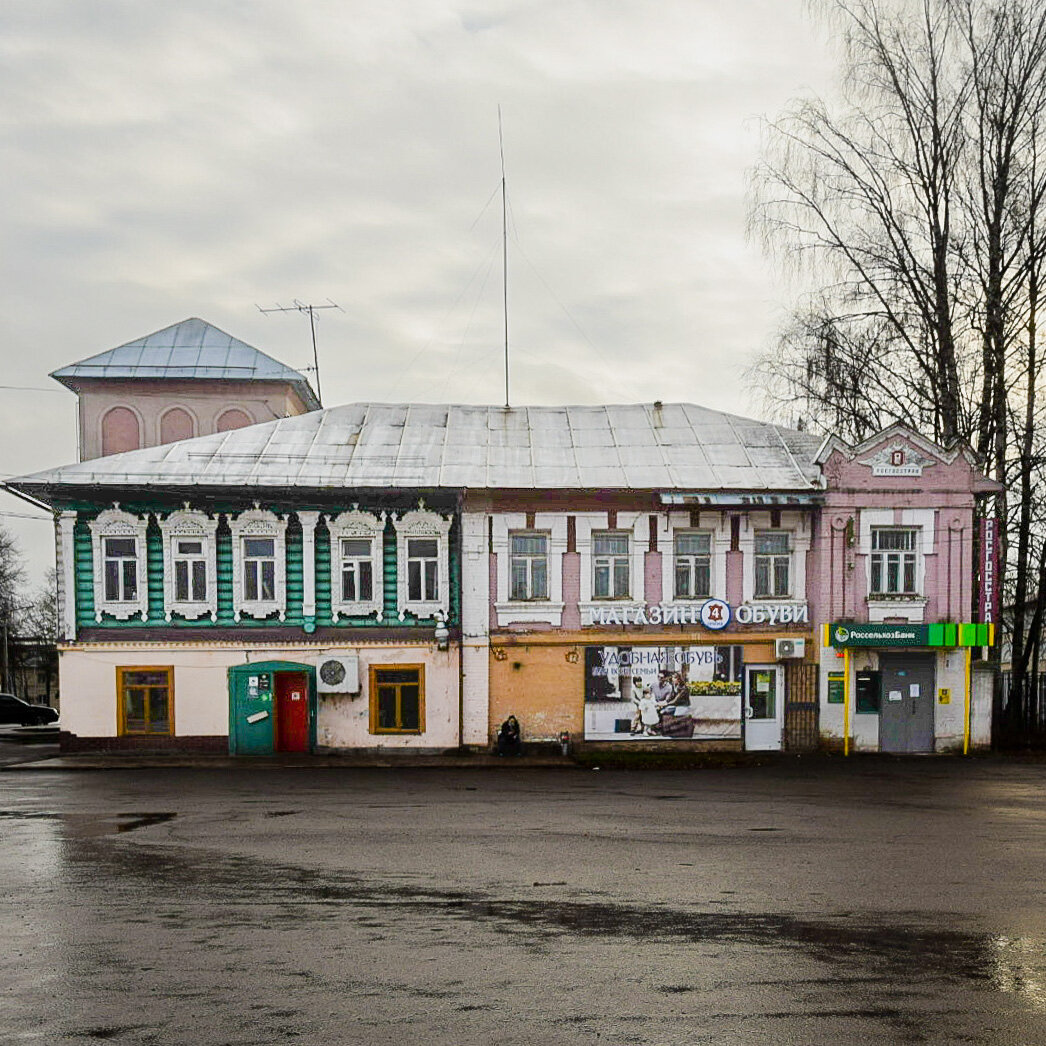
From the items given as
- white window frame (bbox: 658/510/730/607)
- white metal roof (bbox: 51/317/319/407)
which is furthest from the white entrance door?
white metal roof (bbox: 51/317/319/407)

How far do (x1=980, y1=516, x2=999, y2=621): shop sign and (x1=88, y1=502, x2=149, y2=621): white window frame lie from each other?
1825 centimetres

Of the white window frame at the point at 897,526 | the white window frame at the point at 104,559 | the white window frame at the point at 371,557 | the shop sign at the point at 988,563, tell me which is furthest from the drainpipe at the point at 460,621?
the shop sign at the point at 988,563

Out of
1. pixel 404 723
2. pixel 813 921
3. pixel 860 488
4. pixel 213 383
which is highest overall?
pixel 213 383

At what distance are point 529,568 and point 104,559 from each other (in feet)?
30.5

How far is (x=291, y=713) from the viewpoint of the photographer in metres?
24.5

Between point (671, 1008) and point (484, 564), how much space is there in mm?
17717

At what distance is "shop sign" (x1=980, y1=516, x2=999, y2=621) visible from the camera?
24109 mm

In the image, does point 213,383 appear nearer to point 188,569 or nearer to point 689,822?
point 188,569

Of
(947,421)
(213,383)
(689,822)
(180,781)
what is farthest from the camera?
(213,383)

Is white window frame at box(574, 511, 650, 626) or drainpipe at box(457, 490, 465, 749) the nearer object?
drainpipe at box(457, 490, 465, 749)

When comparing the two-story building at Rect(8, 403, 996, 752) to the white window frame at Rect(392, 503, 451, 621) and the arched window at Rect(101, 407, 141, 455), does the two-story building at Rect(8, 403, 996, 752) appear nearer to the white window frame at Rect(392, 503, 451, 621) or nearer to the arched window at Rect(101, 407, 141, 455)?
the white window frame at Rect(392, 503, 451, 621)

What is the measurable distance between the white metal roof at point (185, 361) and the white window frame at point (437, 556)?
16525mm

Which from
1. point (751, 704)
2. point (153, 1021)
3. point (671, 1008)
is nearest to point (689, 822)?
point (671, 1008)

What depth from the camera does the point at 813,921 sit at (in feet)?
30.4
